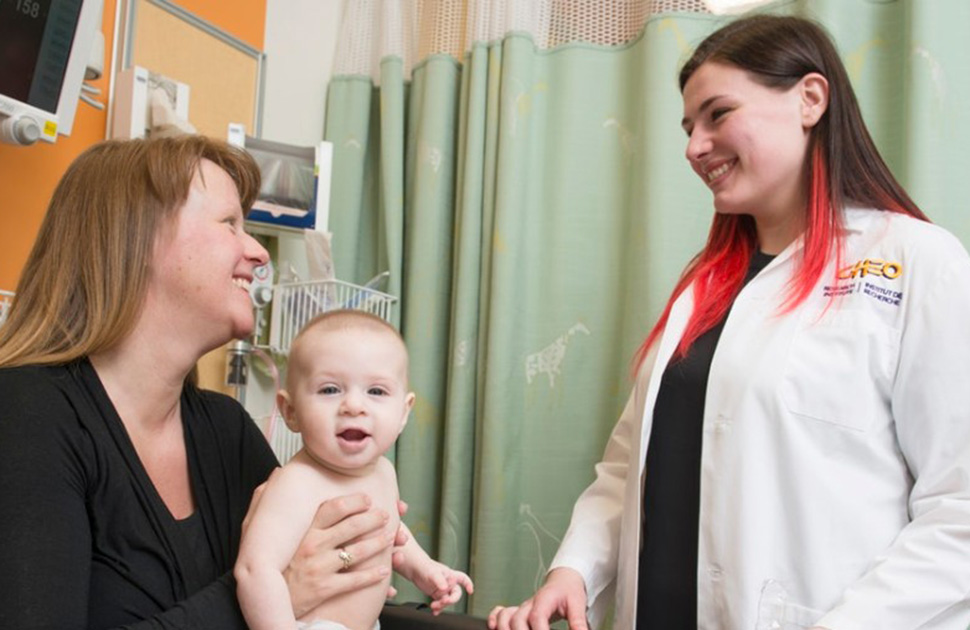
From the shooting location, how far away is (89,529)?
1077 millimetres

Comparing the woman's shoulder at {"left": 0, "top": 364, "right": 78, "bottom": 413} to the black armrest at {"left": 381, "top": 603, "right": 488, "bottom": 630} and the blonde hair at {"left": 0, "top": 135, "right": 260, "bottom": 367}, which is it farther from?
the black armrest at {"left": 381, "top": 603, "right": 488, "bottom": 630}

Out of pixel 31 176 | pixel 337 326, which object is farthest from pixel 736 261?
pixel 31 176

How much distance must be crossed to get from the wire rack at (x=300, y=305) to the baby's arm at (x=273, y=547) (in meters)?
0.96

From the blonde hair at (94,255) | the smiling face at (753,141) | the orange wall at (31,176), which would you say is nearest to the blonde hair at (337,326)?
the blonde hair at (94,255)

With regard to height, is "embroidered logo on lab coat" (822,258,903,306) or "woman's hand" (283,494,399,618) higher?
"embroidered logo on lab coat" (822,258,903,306)

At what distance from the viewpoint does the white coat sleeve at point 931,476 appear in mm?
1086

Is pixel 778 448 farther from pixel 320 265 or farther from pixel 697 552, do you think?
pixel 320 265

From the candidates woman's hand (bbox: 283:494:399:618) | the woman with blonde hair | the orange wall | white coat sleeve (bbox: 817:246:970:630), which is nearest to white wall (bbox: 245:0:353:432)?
the orange wall

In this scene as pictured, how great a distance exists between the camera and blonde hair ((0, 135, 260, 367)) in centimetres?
120

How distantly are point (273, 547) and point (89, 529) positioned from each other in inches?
8.7

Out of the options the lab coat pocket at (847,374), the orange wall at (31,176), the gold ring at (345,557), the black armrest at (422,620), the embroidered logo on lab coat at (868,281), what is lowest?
the black armrest at (422,620)

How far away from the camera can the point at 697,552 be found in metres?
1.32

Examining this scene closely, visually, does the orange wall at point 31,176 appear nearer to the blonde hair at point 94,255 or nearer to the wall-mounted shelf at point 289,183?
the wall-mounted shelf at point 289,183

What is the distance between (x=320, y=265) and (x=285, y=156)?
0.31 m
